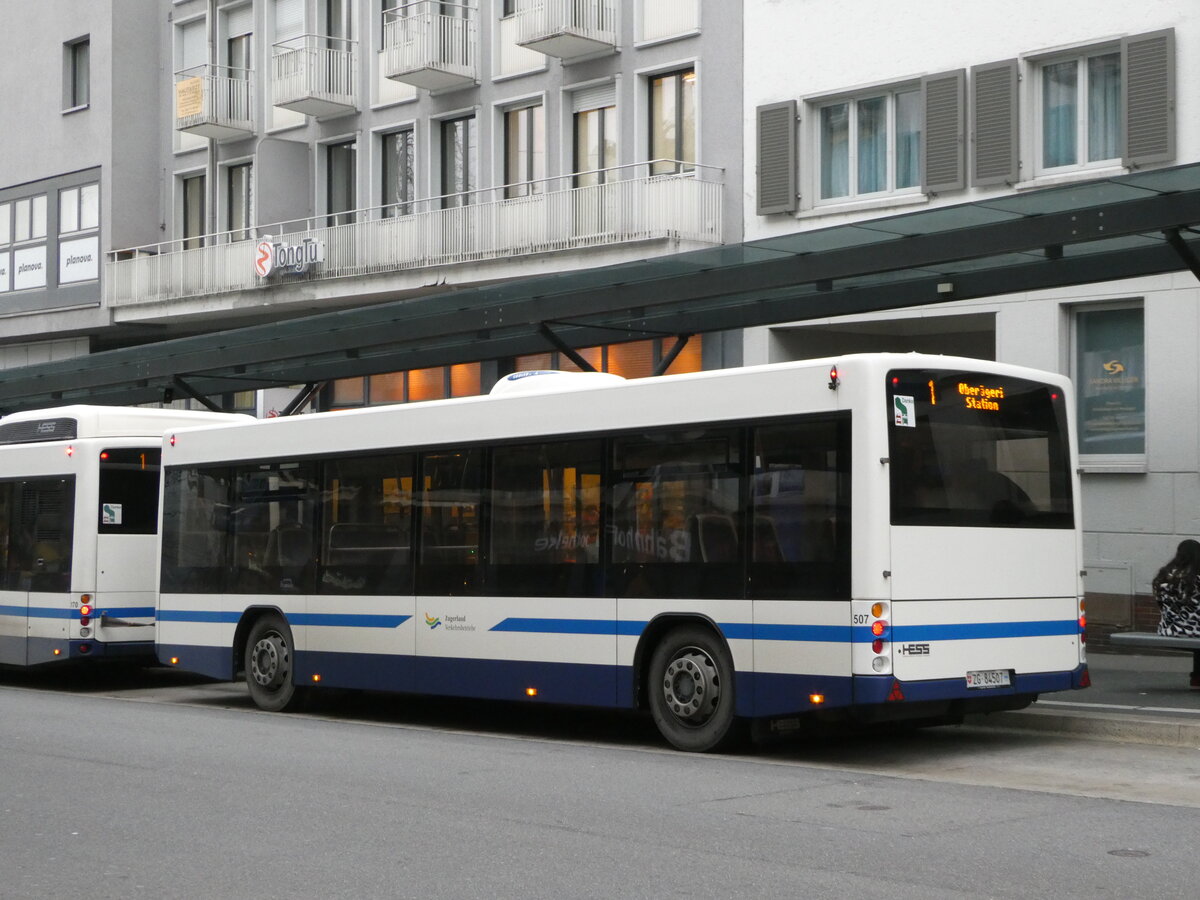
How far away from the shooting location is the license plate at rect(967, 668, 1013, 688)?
11.5m

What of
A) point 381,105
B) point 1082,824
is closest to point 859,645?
point 1082,824

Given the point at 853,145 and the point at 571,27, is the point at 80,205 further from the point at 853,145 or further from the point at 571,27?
the point at 853,145

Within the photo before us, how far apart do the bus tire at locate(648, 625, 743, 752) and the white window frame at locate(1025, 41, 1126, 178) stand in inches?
430

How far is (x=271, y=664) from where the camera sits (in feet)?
53.3

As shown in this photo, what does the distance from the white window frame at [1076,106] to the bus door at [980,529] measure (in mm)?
9306

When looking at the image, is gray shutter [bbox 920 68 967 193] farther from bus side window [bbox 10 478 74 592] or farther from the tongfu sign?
the tongfu sign

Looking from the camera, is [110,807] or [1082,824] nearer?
[1082,824]

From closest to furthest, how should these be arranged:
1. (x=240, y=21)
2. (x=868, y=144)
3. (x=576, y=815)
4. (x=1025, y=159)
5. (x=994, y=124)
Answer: (x=576, y=815) < (x=1025, y=159) < (x=994, y=124) < (x=868, y=144) < (x=240, y=21)

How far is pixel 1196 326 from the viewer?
19.5 meters

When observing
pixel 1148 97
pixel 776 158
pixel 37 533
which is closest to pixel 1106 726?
pixel 1148 97

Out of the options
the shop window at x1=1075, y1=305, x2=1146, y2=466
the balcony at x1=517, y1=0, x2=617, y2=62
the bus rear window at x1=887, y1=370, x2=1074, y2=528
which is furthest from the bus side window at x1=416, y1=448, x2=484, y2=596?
the balcony at x1=517, y1=0, x2=617, y2=62

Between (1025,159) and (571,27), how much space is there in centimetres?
838

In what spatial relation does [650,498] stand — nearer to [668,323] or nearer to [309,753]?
[309,753]

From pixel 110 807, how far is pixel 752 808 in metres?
3.63
